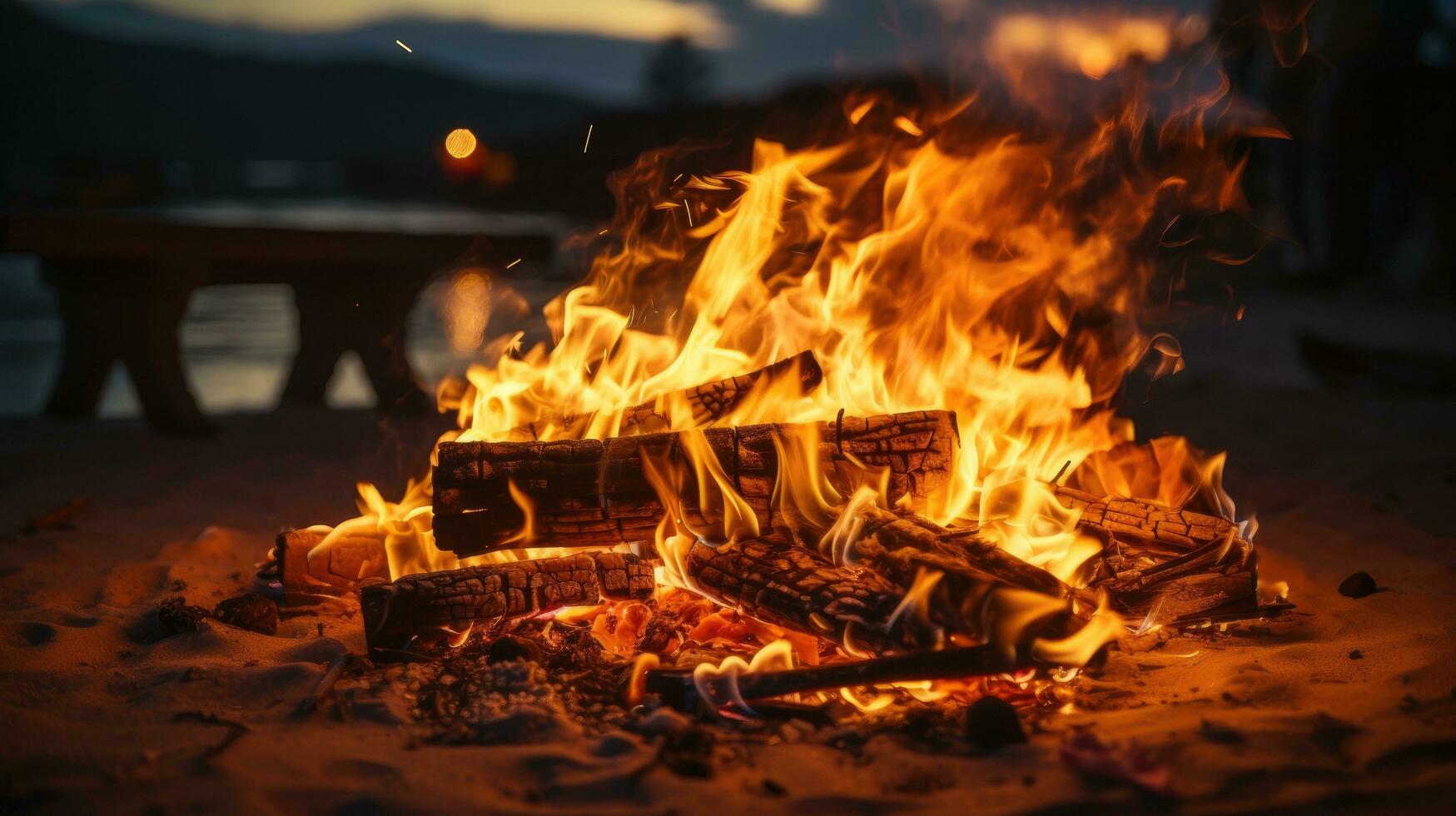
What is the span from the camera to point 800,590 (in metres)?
3.02

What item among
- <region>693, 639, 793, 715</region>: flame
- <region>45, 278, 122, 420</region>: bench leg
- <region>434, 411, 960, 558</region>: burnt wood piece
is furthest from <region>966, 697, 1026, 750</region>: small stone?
<region>45, 278, 122, 420</region>: bench leg

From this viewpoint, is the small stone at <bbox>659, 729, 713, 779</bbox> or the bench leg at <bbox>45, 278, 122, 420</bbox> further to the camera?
the bench leg at <bbox>45, 278, 122, 420</bbox>

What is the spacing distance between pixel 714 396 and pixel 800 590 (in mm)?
1051

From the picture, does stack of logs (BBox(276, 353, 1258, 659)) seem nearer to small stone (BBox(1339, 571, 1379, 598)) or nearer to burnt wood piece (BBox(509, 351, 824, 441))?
burnt wood piece (BBox(509, 351, 824, 441))

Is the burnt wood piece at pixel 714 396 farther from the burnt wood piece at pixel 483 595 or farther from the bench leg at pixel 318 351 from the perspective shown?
the bench leg at pixel 318 351

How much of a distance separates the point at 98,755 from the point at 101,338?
4.62 metres

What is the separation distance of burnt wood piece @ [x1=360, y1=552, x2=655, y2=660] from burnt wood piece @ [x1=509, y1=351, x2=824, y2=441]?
68 centimetres

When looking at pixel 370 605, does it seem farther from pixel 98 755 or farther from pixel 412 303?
pixel 412 303

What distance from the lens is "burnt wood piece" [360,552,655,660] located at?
3037 millimetres

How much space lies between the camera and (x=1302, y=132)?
47.4ft

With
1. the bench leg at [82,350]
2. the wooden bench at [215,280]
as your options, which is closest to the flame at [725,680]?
the wooden bench at [215,280]

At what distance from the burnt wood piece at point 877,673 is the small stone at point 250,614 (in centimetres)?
155

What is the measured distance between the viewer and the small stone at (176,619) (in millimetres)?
3266

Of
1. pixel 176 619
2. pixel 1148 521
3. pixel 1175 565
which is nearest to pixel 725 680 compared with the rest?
pixel 1175 565
